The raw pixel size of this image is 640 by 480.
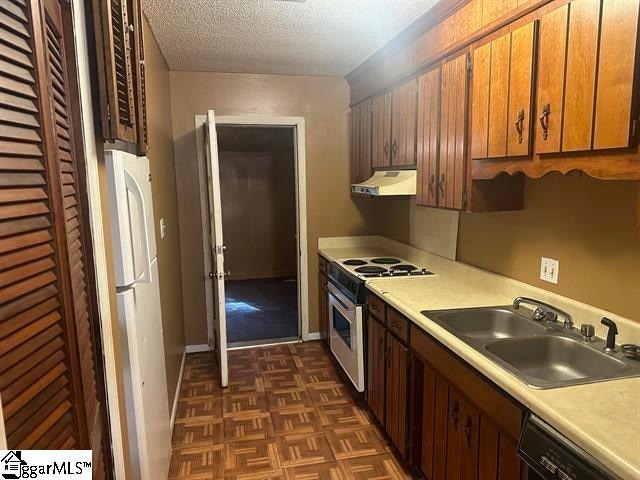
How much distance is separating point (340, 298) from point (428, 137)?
4.29 ft

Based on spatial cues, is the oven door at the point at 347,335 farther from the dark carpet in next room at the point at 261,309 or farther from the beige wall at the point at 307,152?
the dark carpet in next room at the point at 261,309

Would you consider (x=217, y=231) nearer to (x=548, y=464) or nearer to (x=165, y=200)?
(x=165, y=200)

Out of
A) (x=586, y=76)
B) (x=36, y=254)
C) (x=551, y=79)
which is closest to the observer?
(x=36, y=254)

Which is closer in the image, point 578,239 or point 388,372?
point 578,239

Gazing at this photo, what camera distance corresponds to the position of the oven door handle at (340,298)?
2930 millimetres

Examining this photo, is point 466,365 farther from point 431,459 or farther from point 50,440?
point 50,440

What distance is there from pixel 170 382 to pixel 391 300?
1556 millimetres

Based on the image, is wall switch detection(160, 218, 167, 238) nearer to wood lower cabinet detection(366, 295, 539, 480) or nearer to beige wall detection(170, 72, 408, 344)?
beige wall detection(170, 72, 408, 344)

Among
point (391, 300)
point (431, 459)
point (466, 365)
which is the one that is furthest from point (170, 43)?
Result: point (431, 459)

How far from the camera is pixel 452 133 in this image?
2.29 metres

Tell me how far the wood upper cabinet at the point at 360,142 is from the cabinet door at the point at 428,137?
2.97ft

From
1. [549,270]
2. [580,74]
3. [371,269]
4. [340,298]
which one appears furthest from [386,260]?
[580,74]

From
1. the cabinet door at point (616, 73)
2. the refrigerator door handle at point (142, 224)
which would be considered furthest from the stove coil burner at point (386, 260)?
the cabinet door at point (616, 73)

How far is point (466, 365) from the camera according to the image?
5.45 feet
